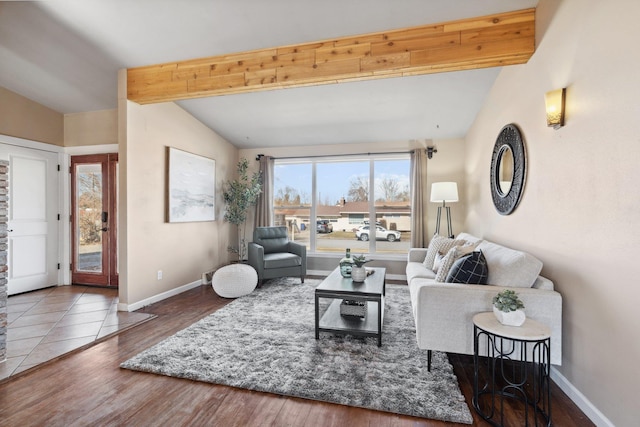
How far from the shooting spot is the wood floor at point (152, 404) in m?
1.69

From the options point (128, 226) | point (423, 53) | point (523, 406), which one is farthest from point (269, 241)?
point (523, 406)

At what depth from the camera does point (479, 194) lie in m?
3.99

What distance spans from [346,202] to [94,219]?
13.1ft

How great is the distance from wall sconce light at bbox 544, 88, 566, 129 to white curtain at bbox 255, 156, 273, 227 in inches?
167

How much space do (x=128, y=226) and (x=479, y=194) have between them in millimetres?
4368

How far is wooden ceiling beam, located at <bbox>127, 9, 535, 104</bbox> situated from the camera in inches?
98.6

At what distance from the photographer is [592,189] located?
1754 mm

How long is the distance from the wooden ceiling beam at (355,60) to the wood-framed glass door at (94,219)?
1.72m

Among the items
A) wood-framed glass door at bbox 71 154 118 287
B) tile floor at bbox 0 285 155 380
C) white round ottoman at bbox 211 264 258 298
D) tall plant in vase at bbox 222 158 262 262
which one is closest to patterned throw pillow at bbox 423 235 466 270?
white round ottoman at bbox 211 264 258 298

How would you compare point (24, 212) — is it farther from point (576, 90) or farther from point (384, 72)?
point (576, 90)

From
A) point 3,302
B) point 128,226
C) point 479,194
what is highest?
point 479,194

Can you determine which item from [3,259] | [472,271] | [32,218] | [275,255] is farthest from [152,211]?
[472,271]

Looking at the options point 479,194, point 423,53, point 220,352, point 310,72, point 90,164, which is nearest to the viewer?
point 220,352

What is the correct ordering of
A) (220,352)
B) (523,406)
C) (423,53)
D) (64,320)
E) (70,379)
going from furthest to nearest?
1. (64,320)
2. (423,53)
3. (220,352)
4. (70,379)
5. (523,406)
